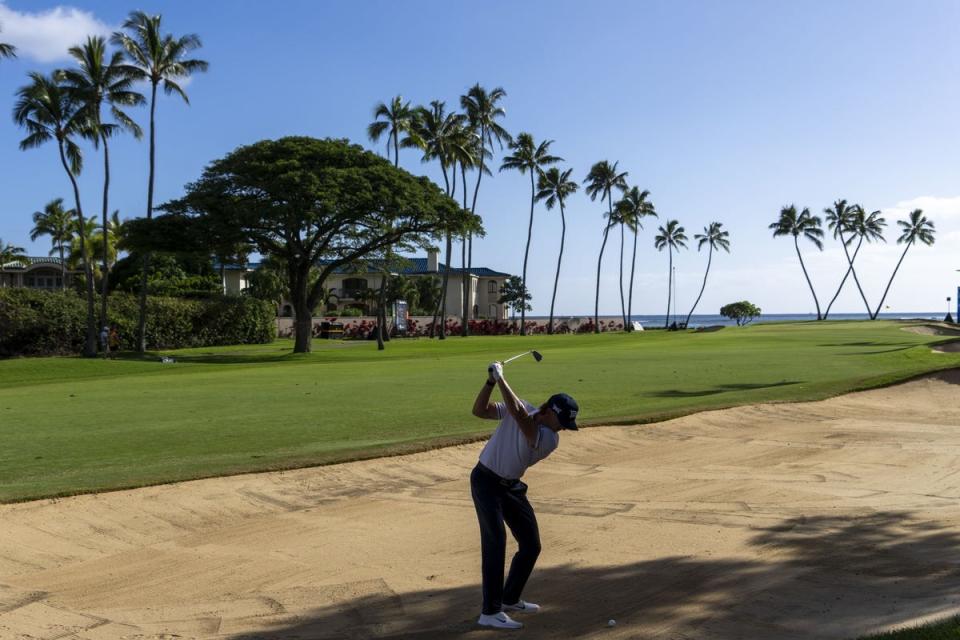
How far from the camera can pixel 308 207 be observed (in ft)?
149

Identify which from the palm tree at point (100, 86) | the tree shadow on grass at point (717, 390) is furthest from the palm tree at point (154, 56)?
the tree shadow on grass at point (717, 390)

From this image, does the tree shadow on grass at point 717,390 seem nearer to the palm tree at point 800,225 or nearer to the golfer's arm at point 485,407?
the golfer's arm at point 485,407

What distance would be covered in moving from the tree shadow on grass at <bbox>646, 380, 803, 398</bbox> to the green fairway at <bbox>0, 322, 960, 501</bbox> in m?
0.05

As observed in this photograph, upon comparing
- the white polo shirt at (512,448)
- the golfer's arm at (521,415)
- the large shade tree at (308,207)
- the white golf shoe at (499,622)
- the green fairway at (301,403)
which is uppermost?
the large shade tree at (308,207)

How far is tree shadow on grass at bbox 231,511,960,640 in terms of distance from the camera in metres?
6.82

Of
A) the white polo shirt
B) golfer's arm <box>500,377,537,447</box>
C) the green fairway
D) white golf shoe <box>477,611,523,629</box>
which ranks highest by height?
golfer's arm <box>500,377,537,447</box>

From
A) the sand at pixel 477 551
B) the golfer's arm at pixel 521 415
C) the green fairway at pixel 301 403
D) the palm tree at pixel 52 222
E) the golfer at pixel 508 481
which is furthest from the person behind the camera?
the palm tree at pixel 52 222

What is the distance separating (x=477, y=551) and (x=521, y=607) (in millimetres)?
1931

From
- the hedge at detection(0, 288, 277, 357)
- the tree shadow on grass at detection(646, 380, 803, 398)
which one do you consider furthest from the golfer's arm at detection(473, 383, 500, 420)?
the hedge at detection(0, 288, 277, 357)

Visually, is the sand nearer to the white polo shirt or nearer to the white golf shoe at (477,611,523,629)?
the white golf shoe at (477,611,523,629)

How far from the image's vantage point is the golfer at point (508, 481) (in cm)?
661

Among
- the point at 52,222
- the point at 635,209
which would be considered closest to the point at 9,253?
the point at 52,222

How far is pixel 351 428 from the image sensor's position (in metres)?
16.2

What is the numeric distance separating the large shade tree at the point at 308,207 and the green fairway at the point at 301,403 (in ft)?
36.0
